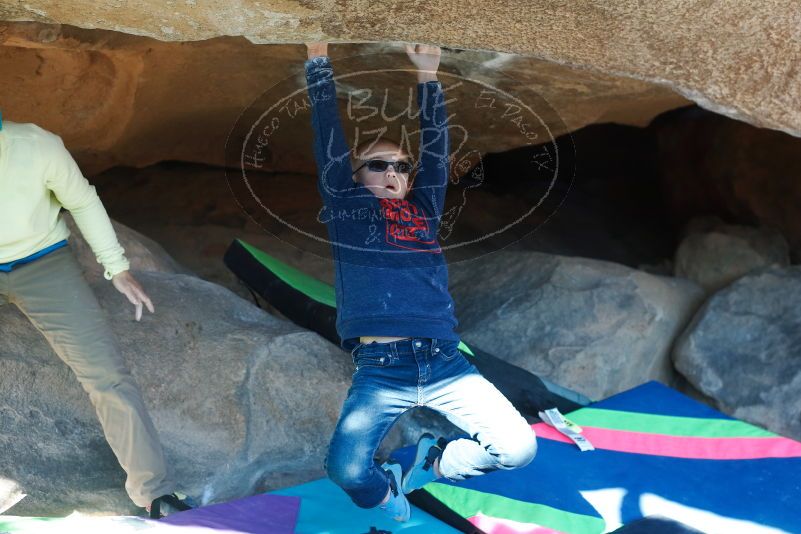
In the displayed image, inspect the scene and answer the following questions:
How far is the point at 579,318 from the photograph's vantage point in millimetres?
3295

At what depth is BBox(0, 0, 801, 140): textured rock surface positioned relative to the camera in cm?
194

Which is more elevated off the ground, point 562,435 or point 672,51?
point 672,51

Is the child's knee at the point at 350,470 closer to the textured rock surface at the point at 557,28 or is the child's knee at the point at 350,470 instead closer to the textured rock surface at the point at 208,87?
the textured rock surface at the point at 557,28

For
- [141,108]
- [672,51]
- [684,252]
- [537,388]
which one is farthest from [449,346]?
[684,252]

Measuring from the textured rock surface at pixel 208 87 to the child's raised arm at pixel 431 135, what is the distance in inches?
17.3

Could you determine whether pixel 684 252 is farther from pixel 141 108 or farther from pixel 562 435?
pixel 141 108

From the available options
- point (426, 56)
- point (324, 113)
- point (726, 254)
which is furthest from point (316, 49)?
point (726, 254)

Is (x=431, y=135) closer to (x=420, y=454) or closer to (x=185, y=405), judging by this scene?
(x=420, y=454)

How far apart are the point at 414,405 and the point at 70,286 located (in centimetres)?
95

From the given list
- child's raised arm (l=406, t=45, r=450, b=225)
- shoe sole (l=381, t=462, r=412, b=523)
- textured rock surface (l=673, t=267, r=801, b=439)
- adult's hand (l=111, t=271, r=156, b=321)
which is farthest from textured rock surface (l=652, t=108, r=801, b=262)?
adult's hand (l=111, t=271, r=156, b=321)

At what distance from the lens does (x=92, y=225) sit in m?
2.19

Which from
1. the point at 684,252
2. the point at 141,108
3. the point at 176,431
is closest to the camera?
the point at 176,431

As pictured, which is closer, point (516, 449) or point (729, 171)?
point (516, 449)

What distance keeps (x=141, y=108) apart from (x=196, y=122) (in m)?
0.39
